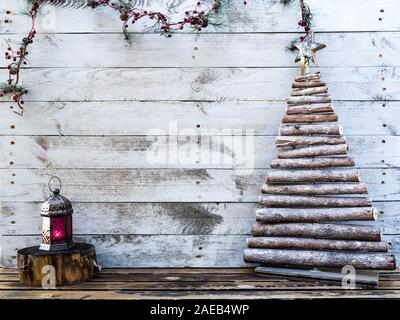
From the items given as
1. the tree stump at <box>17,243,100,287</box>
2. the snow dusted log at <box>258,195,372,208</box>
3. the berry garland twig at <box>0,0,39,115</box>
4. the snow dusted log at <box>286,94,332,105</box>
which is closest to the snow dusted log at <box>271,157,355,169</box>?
the snow dusted log at <box>258,195,372,208</box>

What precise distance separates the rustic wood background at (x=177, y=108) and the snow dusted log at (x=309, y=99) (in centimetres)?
11

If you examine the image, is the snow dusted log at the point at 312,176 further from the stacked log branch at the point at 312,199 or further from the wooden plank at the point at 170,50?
the wooden plank at the point at 170,50

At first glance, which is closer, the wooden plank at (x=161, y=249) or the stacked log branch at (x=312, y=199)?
the stacked log branch at (x=312, y=199)

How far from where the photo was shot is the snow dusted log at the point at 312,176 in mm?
1888

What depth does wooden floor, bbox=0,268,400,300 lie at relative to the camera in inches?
66.2

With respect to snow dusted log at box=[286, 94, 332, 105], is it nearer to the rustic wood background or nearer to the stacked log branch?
the stacked log branch

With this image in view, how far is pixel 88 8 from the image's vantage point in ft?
6.78

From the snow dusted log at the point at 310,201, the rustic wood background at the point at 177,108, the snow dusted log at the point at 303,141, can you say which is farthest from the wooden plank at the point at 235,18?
the snow dusted log at the point at 310,201

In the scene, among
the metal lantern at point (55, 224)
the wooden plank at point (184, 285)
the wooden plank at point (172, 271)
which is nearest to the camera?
the wooden plank at point (184, 285)

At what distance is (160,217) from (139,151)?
0.89 ft

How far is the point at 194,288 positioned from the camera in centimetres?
178

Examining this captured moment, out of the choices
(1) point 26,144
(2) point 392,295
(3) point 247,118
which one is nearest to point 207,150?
(3) point 247,118

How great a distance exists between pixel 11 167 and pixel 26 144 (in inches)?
4.3

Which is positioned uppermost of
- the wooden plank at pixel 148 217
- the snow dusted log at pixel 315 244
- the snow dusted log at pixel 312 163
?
the snow dusted log at pixel 312 163
